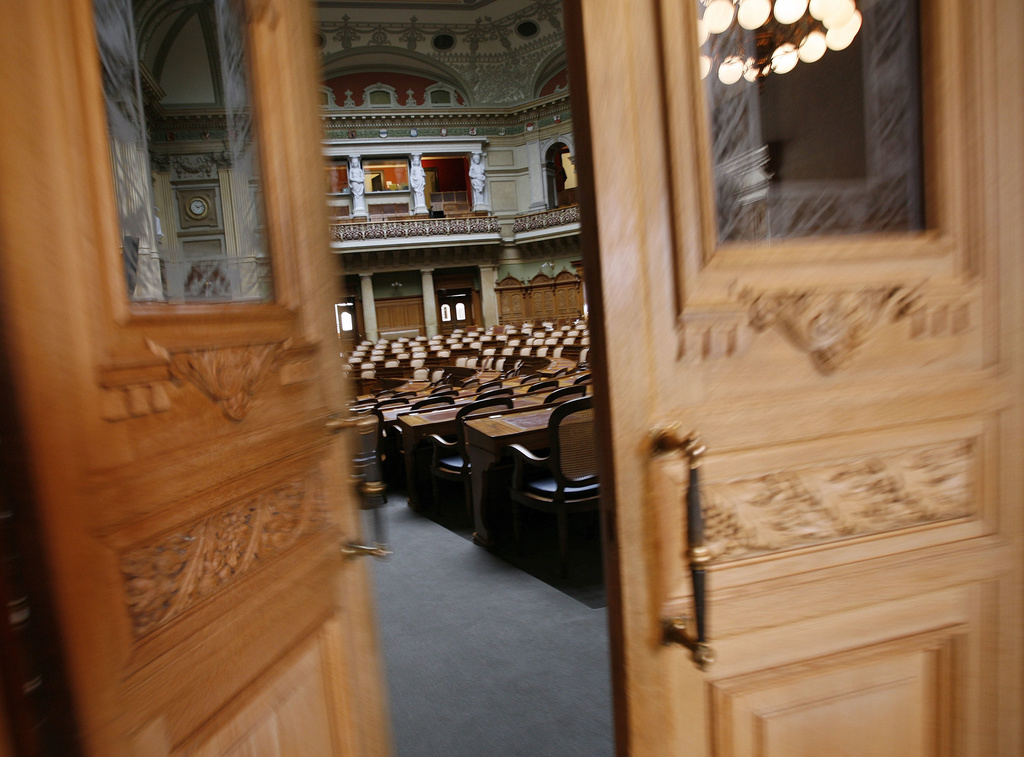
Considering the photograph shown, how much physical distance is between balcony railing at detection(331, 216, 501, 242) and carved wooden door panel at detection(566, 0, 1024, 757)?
64.0 ft

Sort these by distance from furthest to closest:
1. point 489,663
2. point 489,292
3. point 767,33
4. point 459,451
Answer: point 489,292
point 459,451
point 489,663
point 767,33

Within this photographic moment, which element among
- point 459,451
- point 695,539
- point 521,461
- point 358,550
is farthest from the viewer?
point 459,451

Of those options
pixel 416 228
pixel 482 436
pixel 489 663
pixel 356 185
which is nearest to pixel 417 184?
pixel 416 228

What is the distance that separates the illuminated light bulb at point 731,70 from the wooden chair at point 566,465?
1.91m

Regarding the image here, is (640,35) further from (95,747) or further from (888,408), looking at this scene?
(95,747)

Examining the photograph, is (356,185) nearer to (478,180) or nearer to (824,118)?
(478,180)

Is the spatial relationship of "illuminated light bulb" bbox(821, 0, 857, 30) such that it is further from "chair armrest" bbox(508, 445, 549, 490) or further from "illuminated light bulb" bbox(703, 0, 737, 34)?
"chair armrest" bbox(508, 445, 549, 490)

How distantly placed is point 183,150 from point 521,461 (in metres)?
2.34

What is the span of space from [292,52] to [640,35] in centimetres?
56

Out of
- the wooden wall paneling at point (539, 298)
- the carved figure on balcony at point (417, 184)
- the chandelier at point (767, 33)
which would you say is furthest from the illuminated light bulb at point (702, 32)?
the carved figure on balcony at point (417, 184)

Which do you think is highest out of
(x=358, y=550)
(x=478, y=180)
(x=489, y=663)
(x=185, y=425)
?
(x=478, y=180)

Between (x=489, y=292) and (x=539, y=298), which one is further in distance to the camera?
(x=489, y=292)

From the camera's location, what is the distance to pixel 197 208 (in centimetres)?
82

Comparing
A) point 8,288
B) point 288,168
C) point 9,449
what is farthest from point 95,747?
point 288,168
